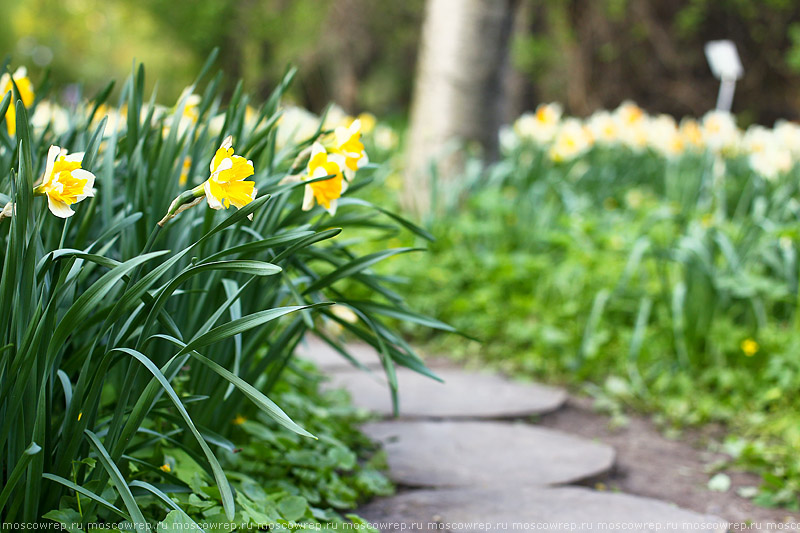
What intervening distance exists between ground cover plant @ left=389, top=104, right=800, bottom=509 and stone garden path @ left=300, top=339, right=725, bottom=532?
30cm

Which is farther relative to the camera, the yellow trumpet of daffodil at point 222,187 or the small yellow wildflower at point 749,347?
the small yellow wildflower at point 749,347

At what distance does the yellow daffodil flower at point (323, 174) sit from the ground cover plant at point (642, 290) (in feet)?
4.22

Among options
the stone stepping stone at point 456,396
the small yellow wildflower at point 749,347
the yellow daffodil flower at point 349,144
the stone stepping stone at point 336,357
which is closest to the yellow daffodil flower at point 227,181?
the yellow daffodil flower at point 349,144

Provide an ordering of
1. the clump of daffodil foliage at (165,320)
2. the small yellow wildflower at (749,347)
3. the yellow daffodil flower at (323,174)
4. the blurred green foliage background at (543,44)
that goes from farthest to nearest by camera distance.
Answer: the blurred green foliage background at (543,44) < the small yellow wildflower at (749,347) < the yellow daffodil flower at (323,174) < the clump of daffodil foliage at (165,320)

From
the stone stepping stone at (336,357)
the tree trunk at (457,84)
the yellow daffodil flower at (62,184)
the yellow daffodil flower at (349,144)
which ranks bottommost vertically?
the stone stepping stone at (336,357)

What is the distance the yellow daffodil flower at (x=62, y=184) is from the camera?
1041 mm

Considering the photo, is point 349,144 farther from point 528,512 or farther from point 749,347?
point 749,347

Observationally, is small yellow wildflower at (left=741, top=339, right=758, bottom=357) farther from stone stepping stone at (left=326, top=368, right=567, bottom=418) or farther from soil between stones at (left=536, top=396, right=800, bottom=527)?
stone stepping stone at (left=326, top=368, right=567, bottom=418)

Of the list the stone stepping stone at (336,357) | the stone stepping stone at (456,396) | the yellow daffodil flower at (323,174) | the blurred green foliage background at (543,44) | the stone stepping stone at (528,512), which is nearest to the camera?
the yellow daffodil flower at (323,174)

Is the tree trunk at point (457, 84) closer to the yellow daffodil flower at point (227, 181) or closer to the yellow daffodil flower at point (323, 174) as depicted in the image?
the yellow daffodil flower at point (323, 174)

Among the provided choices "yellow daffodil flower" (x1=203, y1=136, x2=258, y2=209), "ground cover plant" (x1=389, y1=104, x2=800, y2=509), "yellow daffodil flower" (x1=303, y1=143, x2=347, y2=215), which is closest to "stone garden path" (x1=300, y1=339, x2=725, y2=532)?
"ground cover plant" (x1=389, y1=104, x2=800, y2=509)

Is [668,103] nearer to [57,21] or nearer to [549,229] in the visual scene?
[549,229]

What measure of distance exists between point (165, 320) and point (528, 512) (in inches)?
34.9

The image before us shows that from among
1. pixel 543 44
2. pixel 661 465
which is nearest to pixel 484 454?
pixel 661 465
